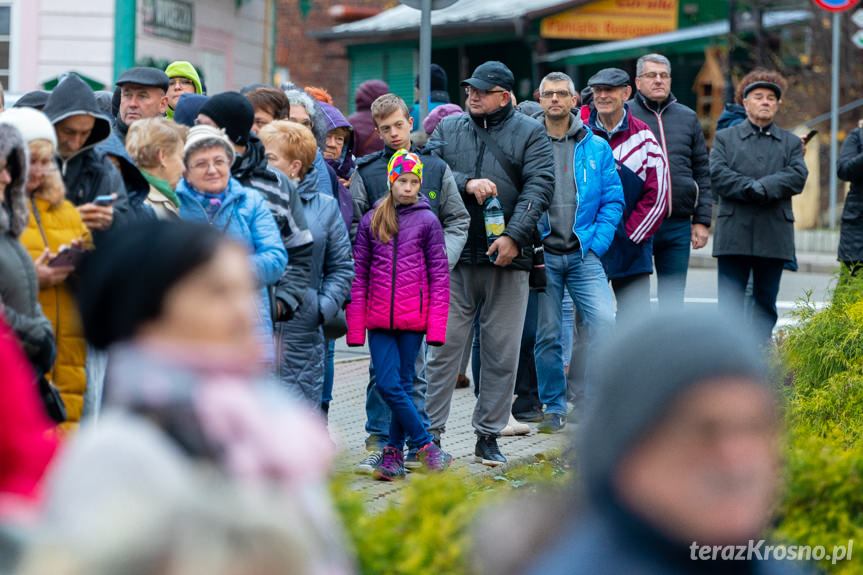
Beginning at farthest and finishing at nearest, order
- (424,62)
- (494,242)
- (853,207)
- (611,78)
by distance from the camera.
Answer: (853,207) < (424,62) < (611,78) < (494,242)

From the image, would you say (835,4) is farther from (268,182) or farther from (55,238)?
(55,238)

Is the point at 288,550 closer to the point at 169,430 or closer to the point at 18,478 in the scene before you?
the point at 169,430

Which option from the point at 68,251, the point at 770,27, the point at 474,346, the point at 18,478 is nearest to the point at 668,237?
the point at 474,346

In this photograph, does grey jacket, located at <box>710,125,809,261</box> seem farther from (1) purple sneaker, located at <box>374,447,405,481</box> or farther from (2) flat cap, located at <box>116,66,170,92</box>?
(2) flat cap, located at <box>116,66,170,92</box>

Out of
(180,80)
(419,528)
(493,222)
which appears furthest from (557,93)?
(419,528)

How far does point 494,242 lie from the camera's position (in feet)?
24.3

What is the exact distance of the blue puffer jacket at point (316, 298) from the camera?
632 cm

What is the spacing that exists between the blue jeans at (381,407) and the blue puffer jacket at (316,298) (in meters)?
0.89

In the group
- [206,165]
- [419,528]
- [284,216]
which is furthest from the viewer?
[284,216]

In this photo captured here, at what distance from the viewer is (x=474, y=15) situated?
1062 inches

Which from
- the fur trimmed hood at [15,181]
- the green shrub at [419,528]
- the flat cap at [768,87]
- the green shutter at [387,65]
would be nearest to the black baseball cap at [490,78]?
the flat cap at [768,87]

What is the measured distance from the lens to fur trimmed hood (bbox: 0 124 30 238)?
4.43m

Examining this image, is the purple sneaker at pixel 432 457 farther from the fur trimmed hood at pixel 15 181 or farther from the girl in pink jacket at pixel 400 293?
the fur trimmed hood at pixel 15 181

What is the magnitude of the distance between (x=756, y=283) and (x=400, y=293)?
12.6 feet
